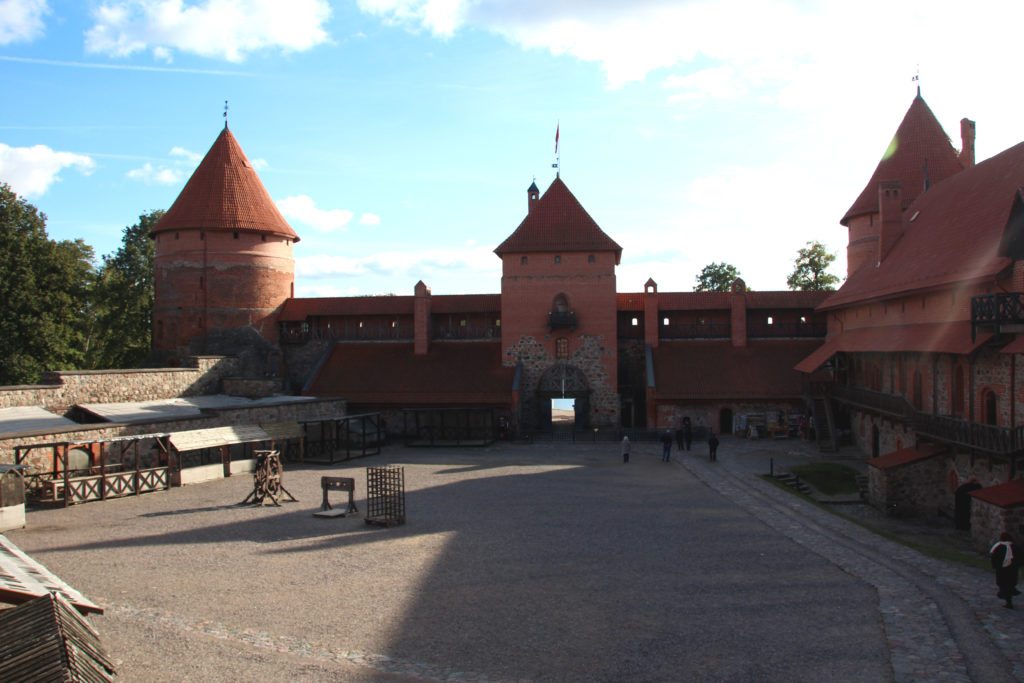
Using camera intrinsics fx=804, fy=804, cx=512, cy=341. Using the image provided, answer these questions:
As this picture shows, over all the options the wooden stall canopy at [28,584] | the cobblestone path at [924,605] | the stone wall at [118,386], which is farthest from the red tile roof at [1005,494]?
the stone wall at [118,386]

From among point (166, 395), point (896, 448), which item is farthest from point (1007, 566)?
point (166, 395)

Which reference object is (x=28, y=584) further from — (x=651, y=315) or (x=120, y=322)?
(x=120, y=322)

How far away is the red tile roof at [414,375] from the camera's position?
31.7 metres

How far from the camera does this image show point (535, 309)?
3297cm

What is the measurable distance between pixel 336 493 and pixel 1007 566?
1433cm

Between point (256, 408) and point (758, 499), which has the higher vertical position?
point (256, 408)

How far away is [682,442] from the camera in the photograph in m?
28.3

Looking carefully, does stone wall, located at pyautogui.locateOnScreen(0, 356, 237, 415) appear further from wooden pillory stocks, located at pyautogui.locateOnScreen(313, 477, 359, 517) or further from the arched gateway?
the arched gateway

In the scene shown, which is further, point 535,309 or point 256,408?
point 535,309

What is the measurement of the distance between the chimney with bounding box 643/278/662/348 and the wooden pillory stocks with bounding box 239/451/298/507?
1855cm

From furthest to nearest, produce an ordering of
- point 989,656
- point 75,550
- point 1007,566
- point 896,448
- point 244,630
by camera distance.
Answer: point 896,448 → point 75,550 → point 1007,566 → point 244,630 → point 989,656

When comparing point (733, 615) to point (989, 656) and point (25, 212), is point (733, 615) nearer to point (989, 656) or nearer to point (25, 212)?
point (989, 656)

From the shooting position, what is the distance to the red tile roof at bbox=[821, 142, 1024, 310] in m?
18.8

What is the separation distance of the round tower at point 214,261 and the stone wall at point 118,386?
2.87m
